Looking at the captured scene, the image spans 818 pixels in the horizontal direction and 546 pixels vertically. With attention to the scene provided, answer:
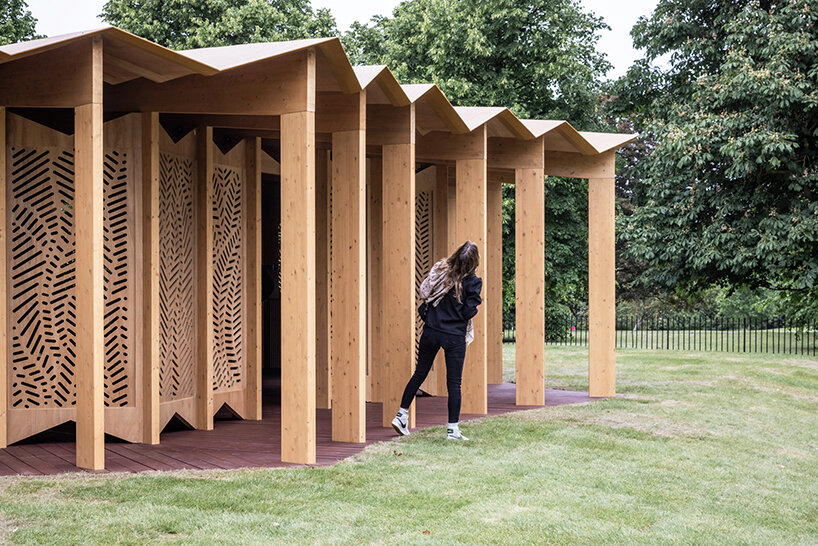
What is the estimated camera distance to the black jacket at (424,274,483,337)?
332 inches

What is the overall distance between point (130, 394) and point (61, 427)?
88 cm

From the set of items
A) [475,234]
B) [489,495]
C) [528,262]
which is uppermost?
[475,234]

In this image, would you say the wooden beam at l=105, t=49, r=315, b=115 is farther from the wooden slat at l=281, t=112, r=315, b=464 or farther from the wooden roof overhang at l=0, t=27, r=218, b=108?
the wooden roof overhang at l=0, t=27, r=218, b=108

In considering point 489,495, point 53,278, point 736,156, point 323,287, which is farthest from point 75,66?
point 736,156

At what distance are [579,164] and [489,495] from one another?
23.8 feet

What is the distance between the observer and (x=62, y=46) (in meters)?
6.73

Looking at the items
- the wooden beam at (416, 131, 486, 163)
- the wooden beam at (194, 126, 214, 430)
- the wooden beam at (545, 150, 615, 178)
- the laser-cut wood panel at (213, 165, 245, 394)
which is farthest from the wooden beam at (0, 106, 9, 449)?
the wooden beam at (545, 150, 615, 178)

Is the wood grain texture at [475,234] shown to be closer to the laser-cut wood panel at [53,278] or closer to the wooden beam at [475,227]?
the wooden beam at [475,227]

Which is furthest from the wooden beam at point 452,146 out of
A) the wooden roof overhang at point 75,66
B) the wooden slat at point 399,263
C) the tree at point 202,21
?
the tree at point 202,21

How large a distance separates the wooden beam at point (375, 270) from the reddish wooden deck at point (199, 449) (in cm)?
136

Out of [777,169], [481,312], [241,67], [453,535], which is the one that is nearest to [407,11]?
[777,169]

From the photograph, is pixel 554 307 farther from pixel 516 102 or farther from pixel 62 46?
pixel 62 46

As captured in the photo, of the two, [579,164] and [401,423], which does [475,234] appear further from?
[579,164]

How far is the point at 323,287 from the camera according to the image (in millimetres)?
11492
